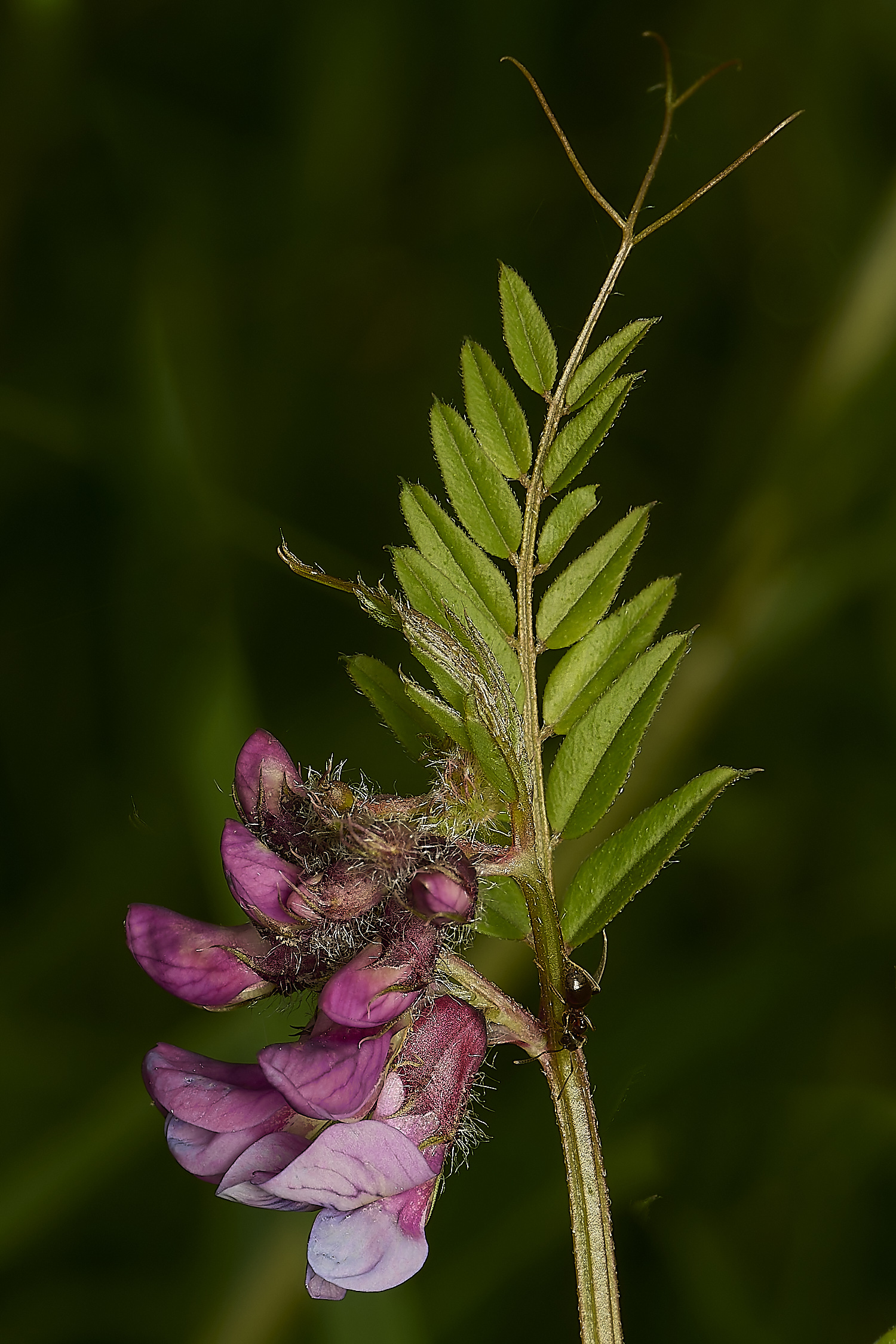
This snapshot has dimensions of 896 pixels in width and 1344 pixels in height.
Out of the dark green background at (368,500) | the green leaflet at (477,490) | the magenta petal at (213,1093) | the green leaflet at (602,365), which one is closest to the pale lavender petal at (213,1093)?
the magenta petal at (213,1093)

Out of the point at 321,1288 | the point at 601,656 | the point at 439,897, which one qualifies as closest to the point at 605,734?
the point at 601,656

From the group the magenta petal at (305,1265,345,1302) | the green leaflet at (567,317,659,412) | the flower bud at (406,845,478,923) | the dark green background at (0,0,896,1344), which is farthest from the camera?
the dark green background at (0,0,896,1344)

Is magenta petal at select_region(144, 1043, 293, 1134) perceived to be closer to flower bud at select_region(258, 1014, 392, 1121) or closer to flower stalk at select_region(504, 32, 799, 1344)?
flower bud at select_region(258, 1014, 392, 1121)

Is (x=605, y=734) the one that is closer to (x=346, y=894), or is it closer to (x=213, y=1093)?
(x=346, y=894)

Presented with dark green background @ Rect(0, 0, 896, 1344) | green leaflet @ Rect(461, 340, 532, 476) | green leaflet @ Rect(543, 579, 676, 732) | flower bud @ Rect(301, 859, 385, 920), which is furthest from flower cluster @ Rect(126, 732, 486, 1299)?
dark green background @ Rect(0, 0, 896, 1344)

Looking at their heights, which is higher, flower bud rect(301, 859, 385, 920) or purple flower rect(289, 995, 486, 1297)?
flower bud rect(301, 859, 385, 920)
